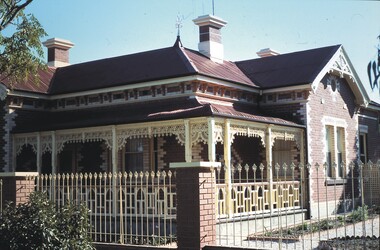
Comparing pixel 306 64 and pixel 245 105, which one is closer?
pixel 245 105

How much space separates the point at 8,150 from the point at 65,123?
2.49m

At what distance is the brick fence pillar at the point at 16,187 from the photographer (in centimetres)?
1097

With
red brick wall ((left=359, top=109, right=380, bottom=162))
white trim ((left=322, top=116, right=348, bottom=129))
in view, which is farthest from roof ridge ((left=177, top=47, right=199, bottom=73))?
red brick wall ((left=359, top=109, right=380, bottom=162))

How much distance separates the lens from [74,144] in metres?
18.5

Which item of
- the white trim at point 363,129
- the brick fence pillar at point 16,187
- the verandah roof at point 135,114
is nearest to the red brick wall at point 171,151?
the verandah roof at point 135,114

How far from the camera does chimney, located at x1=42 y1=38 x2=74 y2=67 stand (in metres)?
22.0

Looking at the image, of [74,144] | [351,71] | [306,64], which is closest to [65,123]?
[74,144]

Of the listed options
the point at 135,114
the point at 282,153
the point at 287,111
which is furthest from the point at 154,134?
the point at 282,153

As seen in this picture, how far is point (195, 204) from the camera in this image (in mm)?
8391

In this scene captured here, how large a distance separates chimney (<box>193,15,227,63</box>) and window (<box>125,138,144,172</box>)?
411 centimetres

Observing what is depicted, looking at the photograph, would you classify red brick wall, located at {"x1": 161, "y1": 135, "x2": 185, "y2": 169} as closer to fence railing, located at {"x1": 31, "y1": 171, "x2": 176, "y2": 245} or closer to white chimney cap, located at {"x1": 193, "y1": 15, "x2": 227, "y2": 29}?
fence railing, located at {"x1": 31, "y1": 171, "x2": 176, "y2": 245}

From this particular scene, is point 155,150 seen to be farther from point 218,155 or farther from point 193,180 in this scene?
point 193,180

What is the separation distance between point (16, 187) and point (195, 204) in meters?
4.48

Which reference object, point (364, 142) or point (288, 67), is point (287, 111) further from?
point (364, 142)
